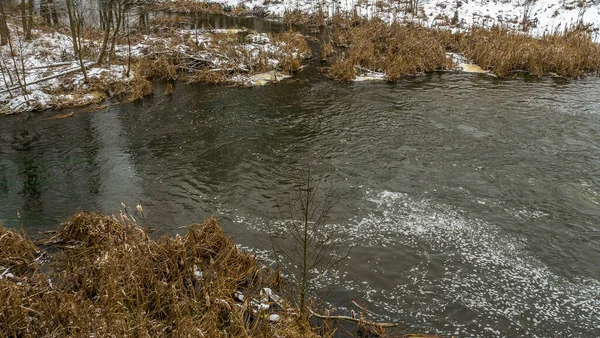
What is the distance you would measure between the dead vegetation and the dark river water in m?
2.17

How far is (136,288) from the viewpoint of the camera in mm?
5320

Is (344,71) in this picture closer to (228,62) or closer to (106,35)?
(228,62)

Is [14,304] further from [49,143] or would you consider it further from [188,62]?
[188,62]

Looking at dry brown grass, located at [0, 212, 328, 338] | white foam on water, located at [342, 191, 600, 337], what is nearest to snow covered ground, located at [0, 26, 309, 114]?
dry brown grass, located at [0, 212, 328, 338]

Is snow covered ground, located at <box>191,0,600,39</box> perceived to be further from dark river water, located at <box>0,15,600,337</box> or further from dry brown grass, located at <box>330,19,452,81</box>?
dark river water, located at <box>0,15,600,337</box>

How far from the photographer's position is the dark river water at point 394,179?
6.54 metres

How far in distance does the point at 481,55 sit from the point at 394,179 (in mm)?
13646

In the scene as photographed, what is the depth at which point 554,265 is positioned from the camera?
708 centimetres

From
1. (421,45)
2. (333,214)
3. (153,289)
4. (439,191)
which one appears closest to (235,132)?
(333,214)

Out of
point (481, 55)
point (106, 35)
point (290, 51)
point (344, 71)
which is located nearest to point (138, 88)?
point (106, 35)

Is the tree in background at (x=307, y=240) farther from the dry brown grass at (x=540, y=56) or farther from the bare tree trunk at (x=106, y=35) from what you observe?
the dry brown grass at (x=540, y=56)

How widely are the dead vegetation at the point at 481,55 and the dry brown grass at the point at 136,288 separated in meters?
13.6

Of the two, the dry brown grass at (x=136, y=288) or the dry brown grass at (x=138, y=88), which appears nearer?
the dry brown grass at (x=136, y=288)

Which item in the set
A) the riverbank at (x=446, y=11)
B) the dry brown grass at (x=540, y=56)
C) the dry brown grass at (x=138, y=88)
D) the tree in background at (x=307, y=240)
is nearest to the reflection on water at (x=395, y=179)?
the tree in background at (x=307, y=240)
